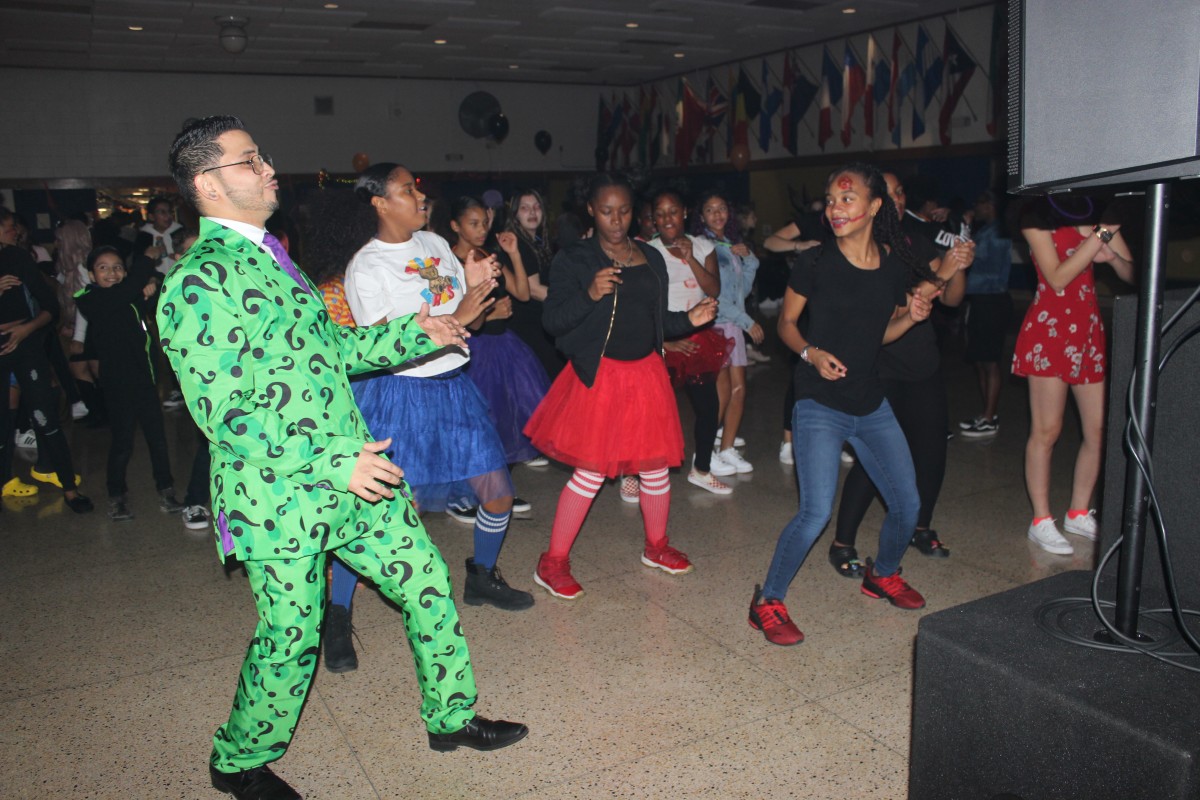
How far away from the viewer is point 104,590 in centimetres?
405

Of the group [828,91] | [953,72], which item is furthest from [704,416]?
[828,91]

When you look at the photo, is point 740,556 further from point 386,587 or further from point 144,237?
point 144,237

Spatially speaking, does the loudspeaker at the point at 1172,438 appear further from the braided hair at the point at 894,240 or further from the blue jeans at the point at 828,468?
the braided hair at the point at 894,240

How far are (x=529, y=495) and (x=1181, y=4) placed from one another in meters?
4.29

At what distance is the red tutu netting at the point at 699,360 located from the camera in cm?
489

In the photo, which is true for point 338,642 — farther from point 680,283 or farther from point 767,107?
point 767,107

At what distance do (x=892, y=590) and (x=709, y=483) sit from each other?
1679 millimetres

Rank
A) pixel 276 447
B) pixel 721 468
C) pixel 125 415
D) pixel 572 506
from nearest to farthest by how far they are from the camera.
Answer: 1. pixel 276 447
2. pixel 572 506
3. pixel 125 415
4. pixel 721 468

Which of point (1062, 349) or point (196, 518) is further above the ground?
point (1062, 349)

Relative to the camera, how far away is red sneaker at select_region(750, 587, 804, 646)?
3.27m

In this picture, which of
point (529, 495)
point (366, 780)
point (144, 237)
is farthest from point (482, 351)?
point (144, 237)

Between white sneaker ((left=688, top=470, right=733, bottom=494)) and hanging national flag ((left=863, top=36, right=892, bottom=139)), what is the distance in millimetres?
10959

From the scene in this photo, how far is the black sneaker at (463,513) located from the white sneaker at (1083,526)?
2.86 meters

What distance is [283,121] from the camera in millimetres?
16750
